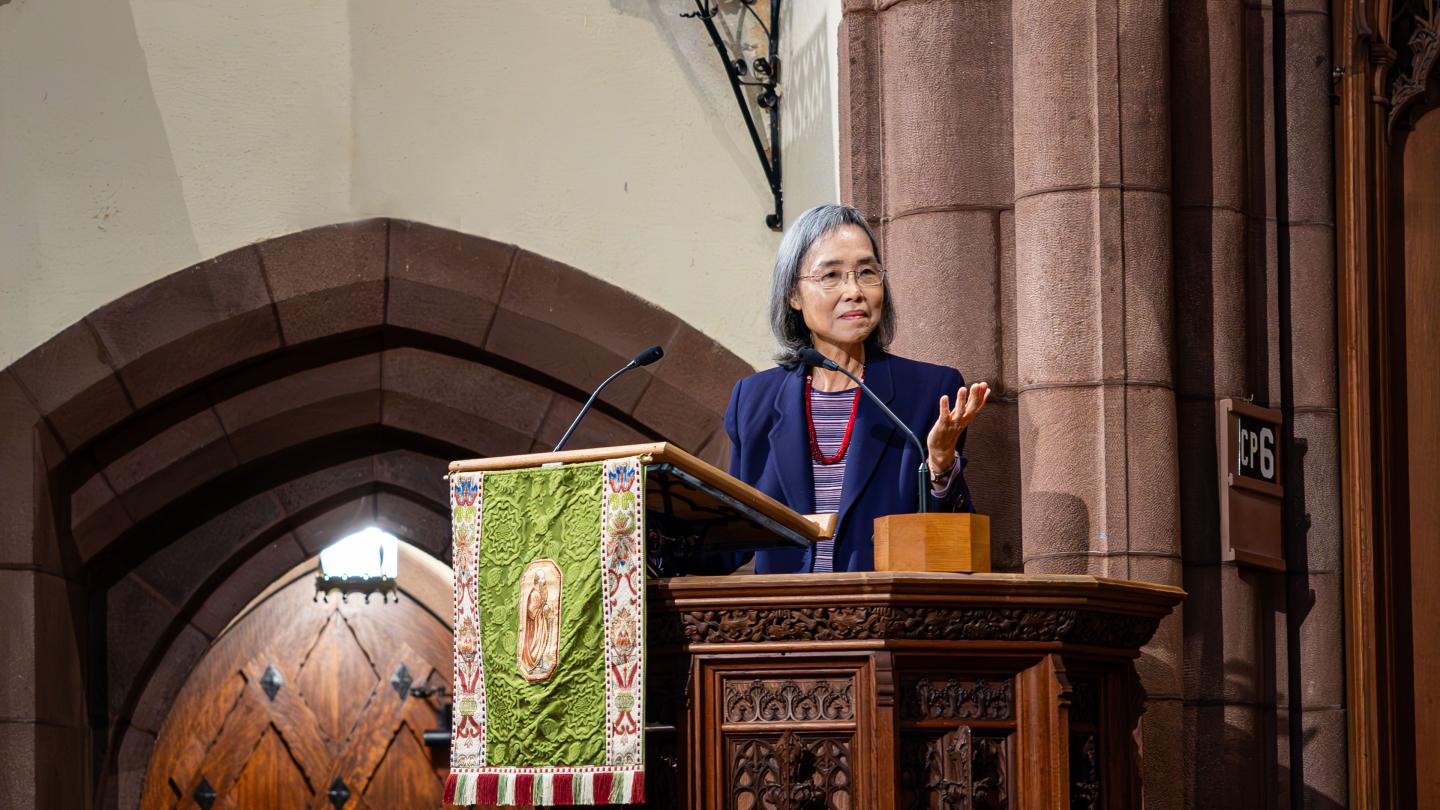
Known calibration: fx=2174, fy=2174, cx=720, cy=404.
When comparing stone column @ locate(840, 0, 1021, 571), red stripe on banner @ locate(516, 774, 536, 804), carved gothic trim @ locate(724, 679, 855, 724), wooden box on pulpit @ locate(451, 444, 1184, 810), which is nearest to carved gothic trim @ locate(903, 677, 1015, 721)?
wooden box on pulpit @ locate(451, 444, 1184, 810)

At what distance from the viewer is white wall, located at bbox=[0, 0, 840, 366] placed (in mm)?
6043

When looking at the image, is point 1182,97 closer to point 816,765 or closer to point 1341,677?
point 1341,677

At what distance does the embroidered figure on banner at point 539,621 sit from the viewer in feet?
11.3

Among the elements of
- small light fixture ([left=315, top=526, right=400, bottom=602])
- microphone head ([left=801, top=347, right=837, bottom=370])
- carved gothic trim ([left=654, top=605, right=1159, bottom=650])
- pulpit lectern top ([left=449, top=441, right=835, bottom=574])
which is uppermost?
small light fixture ([left=315, top=526, right=400, bottom=602])

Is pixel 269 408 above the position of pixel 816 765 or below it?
above

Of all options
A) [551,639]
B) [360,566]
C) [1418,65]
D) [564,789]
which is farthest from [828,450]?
[360,566]

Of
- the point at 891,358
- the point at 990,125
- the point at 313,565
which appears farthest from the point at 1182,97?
the point at 313,565

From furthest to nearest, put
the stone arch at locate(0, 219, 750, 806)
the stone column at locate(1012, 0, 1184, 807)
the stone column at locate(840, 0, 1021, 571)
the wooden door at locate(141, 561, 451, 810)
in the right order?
the wooden door at locate(141, 561, 451, 810) < the stone arch at locate(0, 219, 750, 806) < the stone column at locate(840, 0, 1021, 571) < the stone column at locate(1012, 0, 1184, 807)

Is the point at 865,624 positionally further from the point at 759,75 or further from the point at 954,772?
the point at 759,75

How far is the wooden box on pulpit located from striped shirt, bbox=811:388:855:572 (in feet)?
1.49

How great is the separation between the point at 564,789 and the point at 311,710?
7676mm

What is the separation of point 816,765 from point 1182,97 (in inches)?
85.8

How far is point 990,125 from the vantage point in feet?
16.7

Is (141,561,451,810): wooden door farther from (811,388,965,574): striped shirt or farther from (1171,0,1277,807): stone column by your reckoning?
(811,388,965,574): striped shirt
